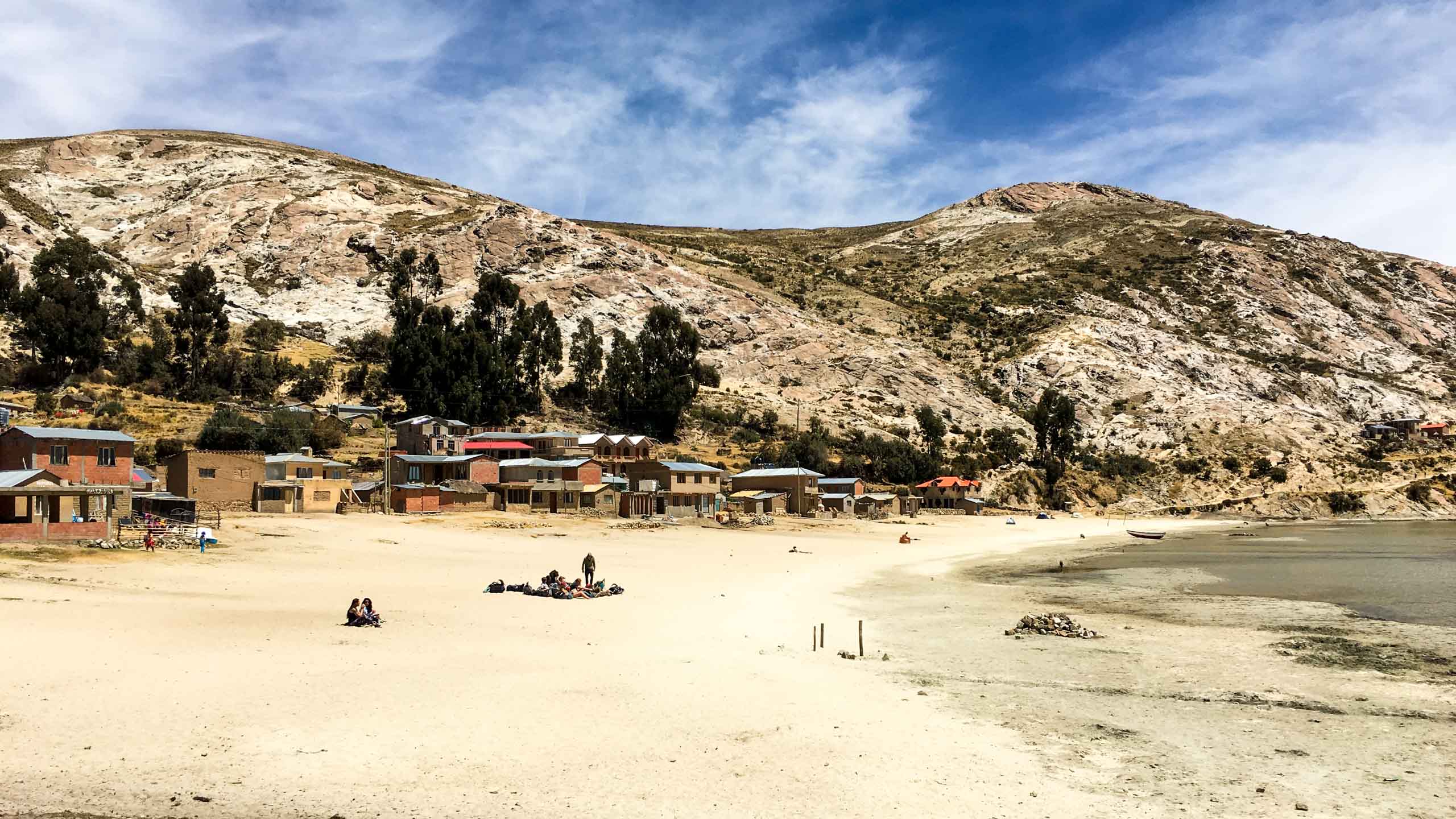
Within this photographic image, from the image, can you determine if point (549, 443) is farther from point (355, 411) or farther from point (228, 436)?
point (228, 436)

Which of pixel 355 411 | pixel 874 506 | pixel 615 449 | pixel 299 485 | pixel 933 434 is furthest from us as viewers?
pixel 933 434

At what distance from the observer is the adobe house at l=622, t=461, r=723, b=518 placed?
66.3 m

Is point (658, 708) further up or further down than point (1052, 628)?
further up

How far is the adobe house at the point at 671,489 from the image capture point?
218 ft

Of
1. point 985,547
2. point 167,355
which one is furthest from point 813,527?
point 167,355

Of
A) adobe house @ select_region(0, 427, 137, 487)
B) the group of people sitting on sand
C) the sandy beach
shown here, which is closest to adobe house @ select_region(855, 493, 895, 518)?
the sandy beach

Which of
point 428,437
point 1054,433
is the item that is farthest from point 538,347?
point 1054,433

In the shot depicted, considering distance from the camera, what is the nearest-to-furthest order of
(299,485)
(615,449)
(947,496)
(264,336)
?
(299,485) → (615,449) → (947,496) → (264,336)

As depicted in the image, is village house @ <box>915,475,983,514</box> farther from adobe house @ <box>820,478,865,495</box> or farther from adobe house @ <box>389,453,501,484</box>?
adobe house @ <box>389,453,501,484</box>

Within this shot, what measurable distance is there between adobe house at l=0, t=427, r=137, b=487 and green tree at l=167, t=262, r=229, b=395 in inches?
1924

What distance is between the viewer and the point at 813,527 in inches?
2579

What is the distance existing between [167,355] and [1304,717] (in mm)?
99700

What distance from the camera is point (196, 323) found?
8888cm

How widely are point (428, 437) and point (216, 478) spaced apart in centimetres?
2486
